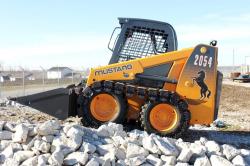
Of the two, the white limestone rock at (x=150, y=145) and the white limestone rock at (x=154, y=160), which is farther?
the white limestone rock at (x=150, y=145)

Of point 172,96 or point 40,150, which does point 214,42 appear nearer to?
point 172,96

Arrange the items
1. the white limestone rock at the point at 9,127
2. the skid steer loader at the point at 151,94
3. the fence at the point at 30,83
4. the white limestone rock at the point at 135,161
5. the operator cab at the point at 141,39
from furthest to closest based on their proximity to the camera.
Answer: the fence at the point at 30,83
the operator cab at the point at 141,39
the skid steer loader at the point at 151,94
the white limestone rock at the point at 9,127
the white limestone rock at the point at 135,161

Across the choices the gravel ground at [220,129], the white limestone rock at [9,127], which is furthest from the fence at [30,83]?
the white limestone rock at [9,127]

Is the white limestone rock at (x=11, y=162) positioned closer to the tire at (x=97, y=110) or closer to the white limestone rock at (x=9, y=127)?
the white limestone rock at (x=9, y=127)

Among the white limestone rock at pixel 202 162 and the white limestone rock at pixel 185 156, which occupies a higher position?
the white limestone rock at pixel 185 156

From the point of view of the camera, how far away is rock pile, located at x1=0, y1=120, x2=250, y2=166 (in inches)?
272

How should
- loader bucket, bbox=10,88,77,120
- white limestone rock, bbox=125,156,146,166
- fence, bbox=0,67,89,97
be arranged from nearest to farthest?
1. white limestone rock, bbox=125,156,146,166
2. loader bucket, bbox=10,88,77,120
3. fence, bbox=0,67,89,97

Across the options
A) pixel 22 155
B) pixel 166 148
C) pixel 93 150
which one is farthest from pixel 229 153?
pixel 22 155

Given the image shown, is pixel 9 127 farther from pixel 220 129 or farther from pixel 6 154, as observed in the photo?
pixel 220 129

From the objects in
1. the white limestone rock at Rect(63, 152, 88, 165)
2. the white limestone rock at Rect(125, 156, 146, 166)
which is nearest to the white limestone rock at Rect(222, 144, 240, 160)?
the white limestone rock at Rect(125, 156, 146, 166)

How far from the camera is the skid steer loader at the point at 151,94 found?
1016 centimetres

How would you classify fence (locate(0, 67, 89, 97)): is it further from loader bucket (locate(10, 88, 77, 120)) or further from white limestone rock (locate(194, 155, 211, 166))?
white limestone rock (locate(194, 155, 211, 166))

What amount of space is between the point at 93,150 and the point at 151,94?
3.32 meters

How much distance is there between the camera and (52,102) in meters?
10.4
